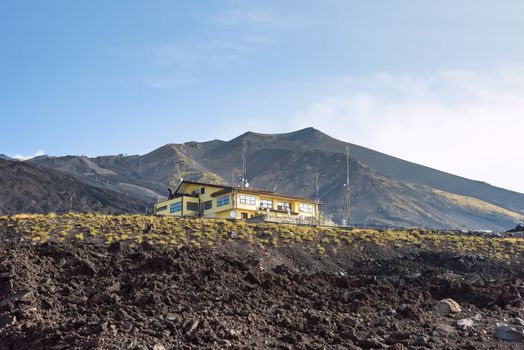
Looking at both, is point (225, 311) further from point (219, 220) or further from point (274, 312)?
point (219, 220)

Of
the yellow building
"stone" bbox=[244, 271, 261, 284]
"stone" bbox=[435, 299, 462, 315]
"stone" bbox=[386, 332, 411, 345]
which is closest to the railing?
the yellow building

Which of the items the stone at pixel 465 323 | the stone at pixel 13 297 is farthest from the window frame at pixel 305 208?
the stone at pixel 13 297

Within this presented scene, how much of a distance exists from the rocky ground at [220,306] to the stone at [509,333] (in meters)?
0.03

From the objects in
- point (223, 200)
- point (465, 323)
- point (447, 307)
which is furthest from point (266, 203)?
point (465, 323)

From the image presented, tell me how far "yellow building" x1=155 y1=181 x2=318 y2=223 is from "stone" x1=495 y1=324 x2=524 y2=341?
3359 centimetres

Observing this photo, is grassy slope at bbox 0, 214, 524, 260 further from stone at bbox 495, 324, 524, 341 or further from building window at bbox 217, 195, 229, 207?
stone at bbox 495, 324, 524, 341

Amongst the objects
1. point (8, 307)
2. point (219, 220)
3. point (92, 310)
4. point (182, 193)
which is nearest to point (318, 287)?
point (92, 310)

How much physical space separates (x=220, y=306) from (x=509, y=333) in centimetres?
924

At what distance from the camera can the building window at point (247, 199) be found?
5975 centimetres

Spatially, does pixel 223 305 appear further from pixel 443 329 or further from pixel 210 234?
pixel 210 234

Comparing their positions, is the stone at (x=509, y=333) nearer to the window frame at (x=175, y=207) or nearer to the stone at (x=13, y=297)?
the stone at (x=13, y=297)

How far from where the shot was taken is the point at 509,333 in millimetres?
22422

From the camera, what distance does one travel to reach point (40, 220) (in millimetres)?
43188

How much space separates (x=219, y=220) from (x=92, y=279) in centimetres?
2120
